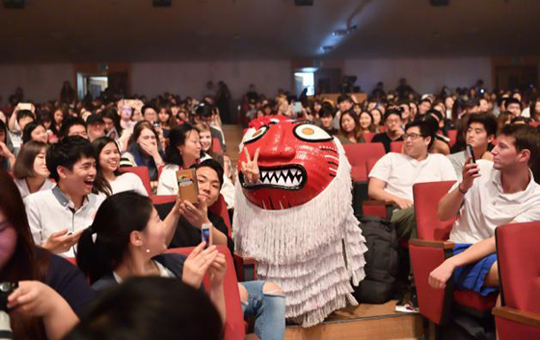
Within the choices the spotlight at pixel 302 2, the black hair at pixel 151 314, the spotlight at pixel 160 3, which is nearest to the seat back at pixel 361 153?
the black hair at pixel 151 314

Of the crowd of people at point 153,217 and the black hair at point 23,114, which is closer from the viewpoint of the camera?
the crowd of people at point 153,217

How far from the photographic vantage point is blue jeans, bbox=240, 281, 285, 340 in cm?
243

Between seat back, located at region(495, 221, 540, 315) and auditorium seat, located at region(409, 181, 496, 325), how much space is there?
44 centimetres

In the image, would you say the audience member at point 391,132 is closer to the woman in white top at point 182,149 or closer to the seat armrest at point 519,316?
the woman in white top at point 182,149

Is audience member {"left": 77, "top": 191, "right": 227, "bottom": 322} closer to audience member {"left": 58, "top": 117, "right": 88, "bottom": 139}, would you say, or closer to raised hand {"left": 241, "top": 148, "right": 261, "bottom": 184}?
raised hand {"left": 241, "top": 148, "right": 261, "bottom": 184}

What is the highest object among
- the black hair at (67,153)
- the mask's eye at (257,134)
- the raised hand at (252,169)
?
the mask's eye at (257,134)

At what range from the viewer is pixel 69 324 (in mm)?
1322

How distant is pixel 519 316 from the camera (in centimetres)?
223

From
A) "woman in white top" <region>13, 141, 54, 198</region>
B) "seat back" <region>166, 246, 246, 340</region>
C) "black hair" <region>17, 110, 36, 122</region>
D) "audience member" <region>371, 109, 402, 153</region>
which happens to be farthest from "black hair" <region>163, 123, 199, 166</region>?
"black hair" <region>17, 110, 36, 122</region>

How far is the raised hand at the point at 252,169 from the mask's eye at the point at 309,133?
0.23 metres

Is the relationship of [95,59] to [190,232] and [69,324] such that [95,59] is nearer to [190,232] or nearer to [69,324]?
[190,232]

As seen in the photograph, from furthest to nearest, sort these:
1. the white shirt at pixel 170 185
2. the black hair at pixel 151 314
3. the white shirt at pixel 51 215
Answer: the white shirt at pixel 170 185
the white shirt at pixel 51 215
the black hair at pixel 151 314

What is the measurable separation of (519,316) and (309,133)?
4.31ft

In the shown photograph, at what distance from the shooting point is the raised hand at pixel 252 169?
295 centimetres
